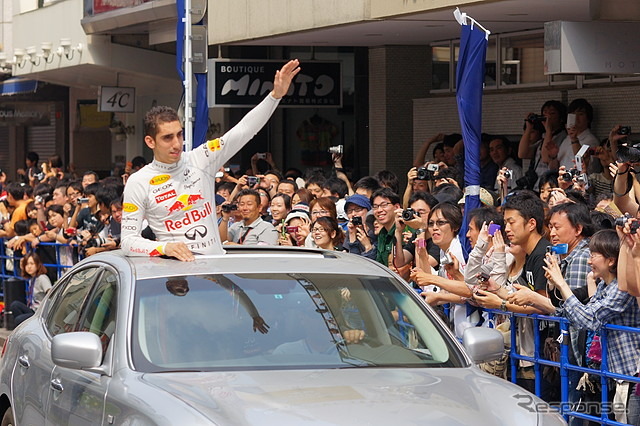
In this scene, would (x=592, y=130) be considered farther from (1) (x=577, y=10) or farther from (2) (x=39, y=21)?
(2) (x=39, y=21)

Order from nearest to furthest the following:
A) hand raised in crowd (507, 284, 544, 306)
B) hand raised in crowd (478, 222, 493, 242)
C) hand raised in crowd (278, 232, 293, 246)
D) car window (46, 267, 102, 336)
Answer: car window (46, 267, 102, 336) < hand raised in crowd (507, 284, 544, 306) < hand raised in crowd (478, 222, 493, 242) < hand raised in crowd (278, 232, 293, 246)

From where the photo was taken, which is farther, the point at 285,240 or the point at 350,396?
the point at 285,240

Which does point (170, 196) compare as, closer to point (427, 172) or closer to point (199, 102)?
point (427, 172)

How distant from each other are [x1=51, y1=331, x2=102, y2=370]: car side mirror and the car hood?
0.28 metres

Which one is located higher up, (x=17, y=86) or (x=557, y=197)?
(x=17, y=86)

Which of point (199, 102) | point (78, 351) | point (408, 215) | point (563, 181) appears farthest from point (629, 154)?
point (199, 102)

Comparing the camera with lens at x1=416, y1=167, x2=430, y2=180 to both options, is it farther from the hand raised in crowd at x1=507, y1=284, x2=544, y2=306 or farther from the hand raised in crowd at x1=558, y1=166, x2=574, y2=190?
the hand raised in crowd at x1=507, y1=284, x2=544, y2=306

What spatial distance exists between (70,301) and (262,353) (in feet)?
5.30

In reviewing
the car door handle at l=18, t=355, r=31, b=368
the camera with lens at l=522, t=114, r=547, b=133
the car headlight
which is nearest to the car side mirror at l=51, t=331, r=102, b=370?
the car door handle at l=18, t=355, r=31, b=368

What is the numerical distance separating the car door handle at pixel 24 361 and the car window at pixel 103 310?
54 cm

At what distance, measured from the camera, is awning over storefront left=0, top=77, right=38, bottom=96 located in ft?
92.0

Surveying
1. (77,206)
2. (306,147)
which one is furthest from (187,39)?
(306,147)

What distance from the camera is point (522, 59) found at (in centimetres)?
1598

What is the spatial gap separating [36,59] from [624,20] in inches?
635
